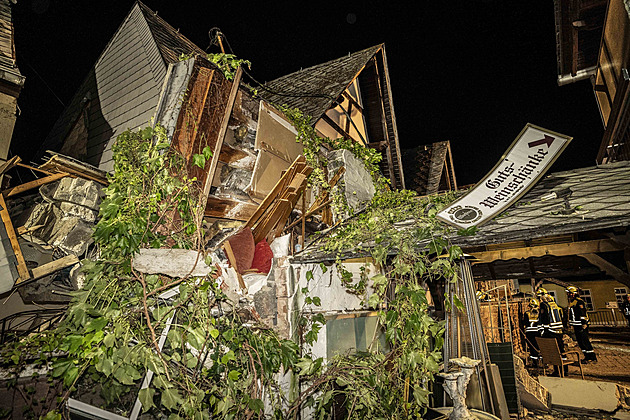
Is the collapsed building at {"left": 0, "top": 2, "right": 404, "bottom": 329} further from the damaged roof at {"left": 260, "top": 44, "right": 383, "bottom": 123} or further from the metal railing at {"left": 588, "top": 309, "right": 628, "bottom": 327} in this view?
the metal railing at {"left": 588, "top": 309, "right": 628, "bottom": 327}

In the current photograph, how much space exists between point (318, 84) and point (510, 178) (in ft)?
17.0

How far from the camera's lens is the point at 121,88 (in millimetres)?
6918

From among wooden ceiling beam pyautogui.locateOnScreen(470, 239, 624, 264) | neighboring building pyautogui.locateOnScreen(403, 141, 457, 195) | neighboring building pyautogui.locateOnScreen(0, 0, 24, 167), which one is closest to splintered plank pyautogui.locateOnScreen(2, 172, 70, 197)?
neighboring building pyautogui.locateOnScreen(0, 0, 24, 167)

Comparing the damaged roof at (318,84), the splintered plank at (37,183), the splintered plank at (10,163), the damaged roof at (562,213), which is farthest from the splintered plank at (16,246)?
the damaged roof at (318,84)

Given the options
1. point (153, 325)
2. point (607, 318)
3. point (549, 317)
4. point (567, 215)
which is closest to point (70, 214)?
point (153, 325)

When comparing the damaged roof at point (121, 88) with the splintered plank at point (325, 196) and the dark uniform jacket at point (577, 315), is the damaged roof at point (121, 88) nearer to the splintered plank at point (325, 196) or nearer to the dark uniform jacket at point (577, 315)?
the splintered plank at point (325, 196)

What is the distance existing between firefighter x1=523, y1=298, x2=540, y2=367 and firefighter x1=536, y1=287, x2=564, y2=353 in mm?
253

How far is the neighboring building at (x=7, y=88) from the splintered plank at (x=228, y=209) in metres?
4.57

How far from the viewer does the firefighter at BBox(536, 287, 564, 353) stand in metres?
11.3

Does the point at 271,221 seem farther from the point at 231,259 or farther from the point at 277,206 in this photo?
the point at 231,259

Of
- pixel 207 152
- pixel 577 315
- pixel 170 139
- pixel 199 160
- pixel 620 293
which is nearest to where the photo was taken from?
pixel 170 139

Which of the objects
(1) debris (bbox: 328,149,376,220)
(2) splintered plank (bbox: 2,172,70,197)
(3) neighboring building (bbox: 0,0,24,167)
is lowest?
(2) splintered plank (bbox: 2,172,70,197)

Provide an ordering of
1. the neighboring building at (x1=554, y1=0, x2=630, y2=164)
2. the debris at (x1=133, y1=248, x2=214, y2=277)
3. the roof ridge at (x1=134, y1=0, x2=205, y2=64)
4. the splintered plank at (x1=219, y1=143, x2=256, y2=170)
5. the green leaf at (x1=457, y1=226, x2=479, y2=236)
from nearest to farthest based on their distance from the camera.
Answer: the debris at (x1=133, y1=248, x2=214, y2=277), the green leaf at (x1=457, y1=226, x2=479, y2=236), the splintered plank at (x1=219, y1=143, x2=256, y2=170), the neighboring building at (x1=554, y1=0, x2=630, y2=164), the roof ridge at (x1=134, y1=0, x2=205, y2=64)

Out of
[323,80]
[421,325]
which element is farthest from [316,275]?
[323,80]
